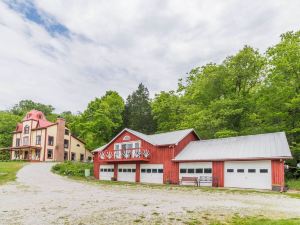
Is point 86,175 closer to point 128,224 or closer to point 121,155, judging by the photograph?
point 121,155

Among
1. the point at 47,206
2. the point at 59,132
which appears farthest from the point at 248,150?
the point at 59,132

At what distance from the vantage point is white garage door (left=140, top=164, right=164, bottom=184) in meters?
27.5

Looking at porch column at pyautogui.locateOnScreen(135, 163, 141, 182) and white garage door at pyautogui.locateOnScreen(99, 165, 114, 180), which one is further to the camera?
white garage door at pyautogui.locateOnScreen(99, 165, 114, 180)

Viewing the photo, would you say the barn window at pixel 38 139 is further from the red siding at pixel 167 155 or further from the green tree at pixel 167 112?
the red siding at pixel 167 155

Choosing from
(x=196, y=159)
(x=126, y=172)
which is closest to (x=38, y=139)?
(x=126, y=172)

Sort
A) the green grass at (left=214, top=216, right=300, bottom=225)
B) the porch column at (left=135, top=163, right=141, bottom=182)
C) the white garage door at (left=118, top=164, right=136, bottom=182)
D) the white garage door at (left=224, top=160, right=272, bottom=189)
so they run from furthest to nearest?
the white garage door at (left=118, top=164, right=136, bottom=182)
the porch column at (left=135, top=163, right=141, bottom=182)
the white garage door at (left=224, top=160, right=272, bottom=189)
the green grass at (left=214, top=216, right=300, bottom=225)

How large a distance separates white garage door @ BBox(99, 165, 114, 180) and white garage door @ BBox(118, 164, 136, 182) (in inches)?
54.6

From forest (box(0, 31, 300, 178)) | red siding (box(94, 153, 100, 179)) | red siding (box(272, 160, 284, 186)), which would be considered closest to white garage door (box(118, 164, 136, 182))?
red siding (box(94, 153, 100, 179))

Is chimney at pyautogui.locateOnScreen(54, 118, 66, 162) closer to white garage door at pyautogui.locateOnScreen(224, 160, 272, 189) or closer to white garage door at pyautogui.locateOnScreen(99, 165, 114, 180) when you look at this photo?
white garage door at pyautogui.locateOnScreen(99, 165, 114, 180)

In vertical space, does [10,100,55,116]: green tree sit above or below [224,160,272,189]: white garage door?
above

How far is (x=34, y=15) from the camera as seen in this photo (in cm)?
1512

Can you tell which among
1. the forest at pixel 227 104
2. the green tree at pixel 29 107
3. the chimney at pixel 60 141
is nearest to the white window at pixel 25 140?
the chimney at pixel 60 141

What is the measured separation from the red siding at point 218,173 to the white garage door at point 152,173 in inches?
219

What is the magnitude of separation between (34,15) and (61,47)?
6.78 meters
